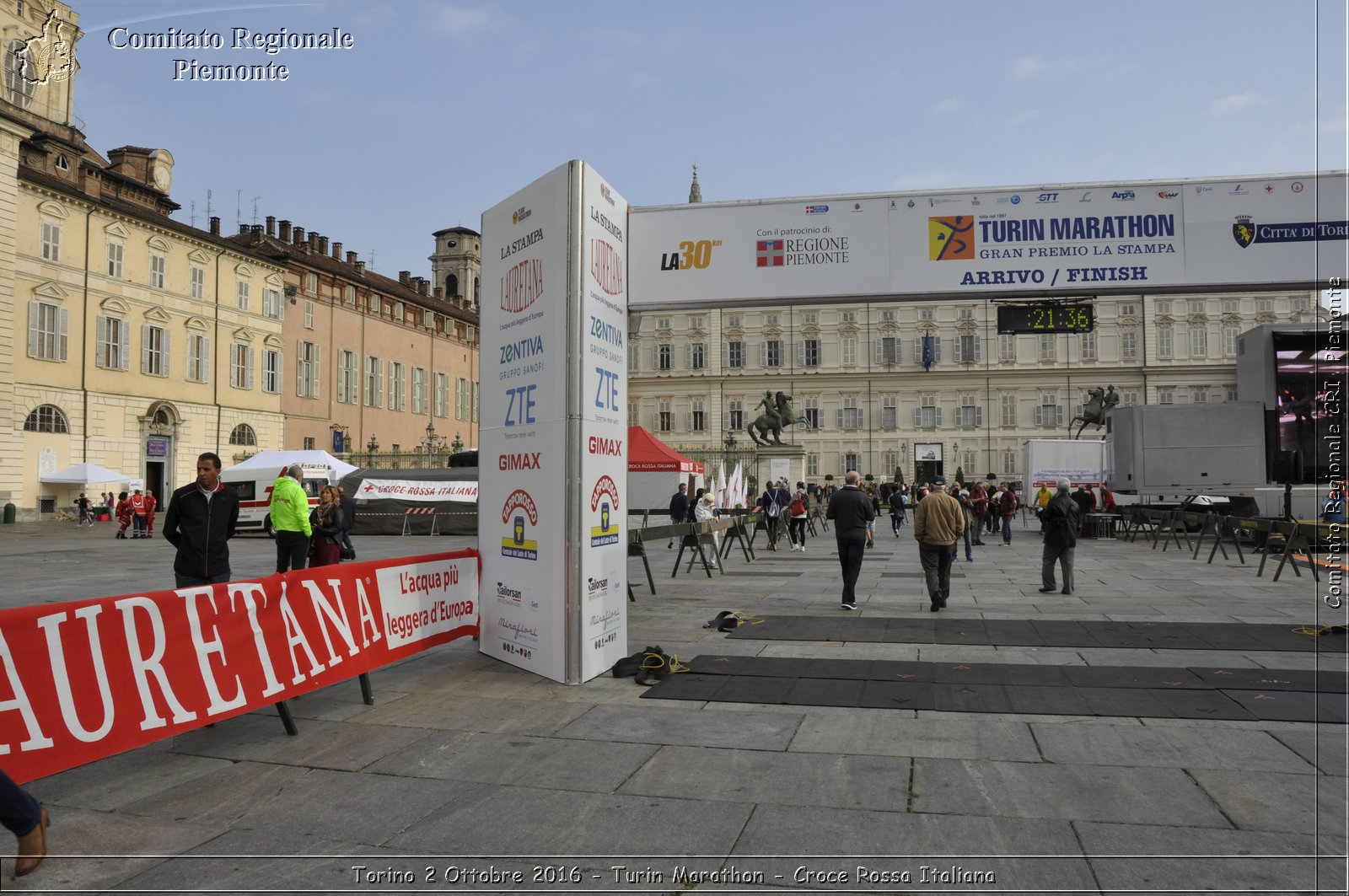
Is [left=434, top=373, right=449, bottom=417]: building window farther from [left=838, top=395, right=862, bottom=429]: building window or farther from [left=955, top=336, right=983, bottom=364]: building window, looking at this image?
[left=955, top=336, right=983, bottom=364]: building window

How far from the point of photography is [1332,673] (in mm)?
7688

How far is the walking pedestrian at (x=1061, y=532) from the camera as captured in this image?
13016 millimetres

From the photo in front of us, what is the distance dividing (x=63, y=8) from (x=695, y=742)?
45403mm

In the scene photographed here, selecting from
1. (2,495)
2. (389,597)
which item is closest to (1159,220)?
(389,597)

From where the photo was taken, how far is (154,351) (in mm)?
41156

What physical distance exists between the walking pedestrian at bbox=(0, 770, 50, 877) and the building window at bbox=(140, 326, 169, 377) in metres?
41.8

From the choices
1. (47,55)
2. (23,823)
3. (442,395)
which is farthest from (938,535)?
(442,395)

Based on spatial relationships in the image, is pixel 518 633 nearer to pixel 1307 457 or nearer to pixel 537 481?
pixel 537 481

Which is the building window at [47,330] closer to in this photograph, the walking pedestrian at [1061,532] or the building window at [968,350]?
the walking pedestrian at [1061,532]

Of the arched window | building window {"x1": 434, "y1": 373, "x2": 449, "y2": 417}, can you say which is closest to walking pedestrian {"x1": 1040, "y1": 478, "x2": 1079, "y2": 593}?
the arched window

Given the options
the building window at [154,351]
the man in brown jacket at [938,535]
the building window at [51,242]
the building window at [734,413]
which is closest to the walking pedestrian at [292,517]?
the man in brown jacket at [938,535]

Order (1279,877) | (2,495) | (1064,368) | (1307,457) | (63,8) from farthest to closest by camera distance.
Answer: (1064,368) < (63,8) < (2,495) < (1307,457) < (1279,877)

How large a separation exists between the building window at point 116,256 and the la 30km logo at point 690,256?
38300 mm

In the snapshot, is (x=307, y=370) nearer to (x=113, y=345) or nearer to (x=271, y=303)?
(x=271, y=303)
